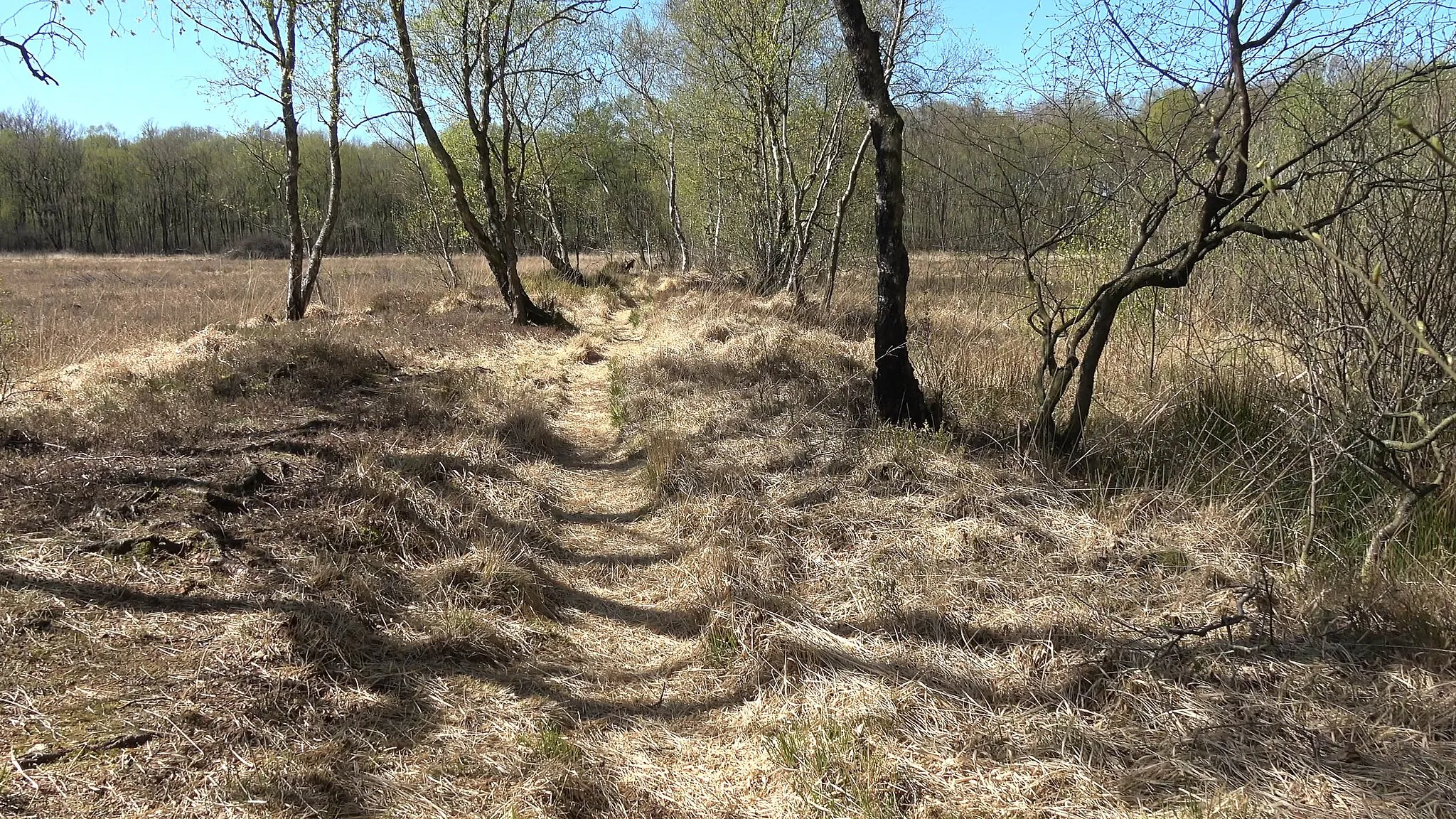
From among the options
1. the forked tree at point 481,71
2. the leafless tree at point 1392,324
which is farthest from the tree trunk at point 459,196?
the leafless tree at point 1392,324

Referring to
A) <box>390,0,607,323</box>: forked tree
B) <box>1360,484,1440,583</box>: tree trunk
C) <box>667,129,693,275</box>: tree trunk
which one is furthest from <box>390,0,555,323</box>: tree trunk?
<box>1360,484,1440,583</box>: tree trunk

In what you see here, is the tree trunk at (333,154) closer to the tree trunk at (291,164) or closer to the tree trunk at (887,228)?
the tree trunk at (291,164)

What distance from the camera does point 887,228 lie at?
19.2 ft

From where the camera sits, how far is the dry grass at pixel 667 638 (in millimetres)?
2404

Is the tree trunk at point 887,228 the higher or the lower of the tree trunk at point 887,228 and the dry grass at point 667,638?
the higher

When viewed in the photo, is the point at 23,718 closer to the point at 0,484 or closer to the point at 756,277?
the point at 0,484

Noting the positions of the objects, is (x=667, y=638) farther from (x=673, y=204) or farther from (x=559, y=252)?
(x=673, y=204)

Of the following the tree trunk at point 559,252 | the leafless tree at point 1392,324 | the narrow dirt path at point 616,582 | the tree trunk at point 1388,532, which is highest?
the tree trunk at point 559,252

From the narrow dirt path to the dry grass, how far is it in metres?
0.02

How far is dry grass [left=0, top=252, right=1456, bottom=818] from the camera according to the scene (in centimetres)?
240

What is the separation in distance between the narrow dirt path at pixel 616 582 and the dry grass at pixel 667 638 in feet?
0.08

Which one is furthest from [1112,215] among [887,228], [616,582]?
[616,582]

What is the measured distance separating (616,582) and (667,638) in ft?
2.33

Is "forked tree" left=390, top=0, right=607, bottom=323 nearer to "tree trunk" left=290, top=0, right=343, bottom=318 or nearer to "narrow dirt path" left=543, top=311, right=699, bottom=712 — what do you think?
"tree trunk" left=290, top=0, right=343, bottom=318
